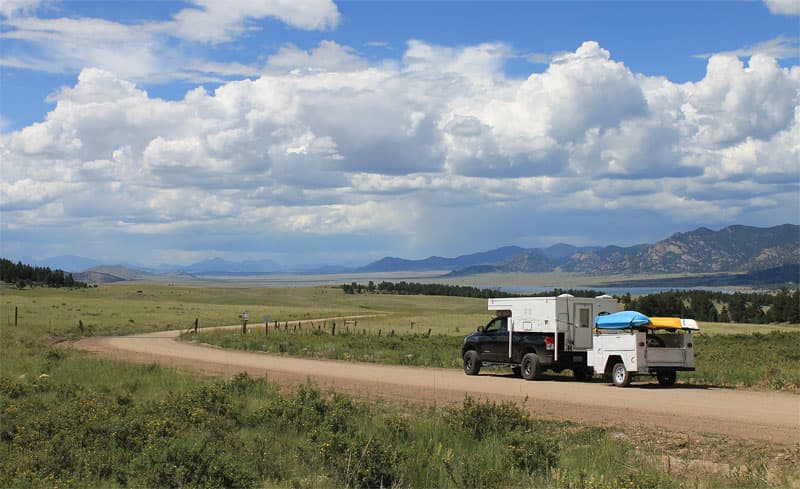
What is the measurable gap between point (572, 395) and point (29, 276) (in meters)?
155

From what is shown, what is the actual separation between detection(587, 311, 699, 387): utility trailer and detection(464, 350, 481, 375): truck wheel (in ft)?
14.6

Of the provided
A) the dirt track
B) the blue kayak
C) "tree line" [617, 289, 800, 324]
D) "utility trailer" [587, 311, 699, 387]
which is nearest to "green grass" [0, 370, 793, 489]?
the dirt track

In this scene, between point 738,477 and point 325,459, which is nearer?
point 738,477

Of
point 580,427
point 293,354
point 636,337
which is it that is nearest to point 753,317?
point 293,354

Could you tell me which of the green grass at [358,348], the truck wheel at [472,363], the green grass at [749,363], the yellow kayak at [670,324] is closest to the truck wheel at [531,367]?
the truck wheel at [472,363]

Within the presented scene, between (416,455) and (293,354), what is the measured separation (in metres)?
25.3

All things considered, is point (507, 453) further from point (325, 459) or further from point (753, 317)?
point (753, 317)

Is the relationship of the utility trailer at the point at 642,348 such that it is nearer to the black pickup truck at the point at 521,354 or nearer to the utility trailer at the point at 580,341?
the utility trailer at the point at 580,341

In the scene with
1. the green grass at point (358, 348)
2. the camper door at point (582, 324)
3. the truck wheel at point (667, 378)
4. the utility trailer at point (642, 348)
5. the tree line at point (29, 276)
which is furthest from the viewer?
the tree line at point (29, 276)

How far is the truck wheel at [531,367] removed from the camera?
24.5 m

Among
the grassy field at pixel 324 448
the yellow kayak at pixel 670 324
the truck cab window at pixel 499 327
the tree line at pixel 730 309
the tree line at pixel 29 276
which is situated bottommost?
the tree line at pixel 730 309

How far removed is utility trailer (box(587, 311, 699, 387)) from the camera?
71.8 ft

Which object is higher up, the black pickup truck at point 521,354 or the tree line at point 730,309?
the black pickup truck at point 521,354

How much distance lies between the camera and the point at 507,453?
1098 centimetres
